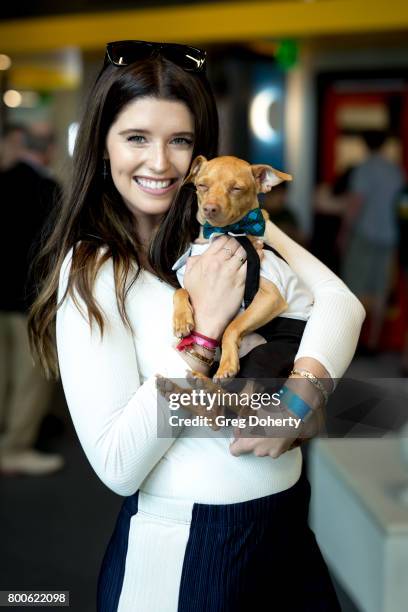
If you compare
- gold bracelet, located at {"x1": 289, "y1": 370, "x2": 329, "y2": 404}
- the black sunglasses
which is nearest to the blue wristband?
gold bracelet, located at {"x1": 289, "y1": 370, "x2": 329, "y2": 404}

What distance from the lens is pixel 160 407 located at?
1.05 meters

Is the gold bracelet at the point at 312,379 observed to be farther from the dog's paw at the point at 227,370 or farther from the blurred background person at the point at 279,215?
the blurred background person at the point at 279,215

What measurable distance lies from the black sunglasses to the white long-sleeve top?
311 mm

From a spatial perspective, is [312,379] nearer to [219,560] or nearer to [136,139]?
[219,560]

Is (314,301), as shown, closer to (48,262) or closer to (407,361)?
(48,262)

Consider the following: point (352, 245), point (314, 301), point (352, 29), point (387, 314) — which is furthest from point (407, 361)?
point (314, 301)

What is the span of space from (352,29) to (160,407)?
4791 millimetres

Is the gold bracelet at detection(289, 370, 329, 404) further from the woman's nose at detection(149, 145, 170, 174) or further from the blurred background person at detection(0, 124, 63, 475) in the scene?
the blurred background person at detection(0, 124, 63, 475)

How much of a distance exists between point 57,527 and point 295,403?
2.36 metres

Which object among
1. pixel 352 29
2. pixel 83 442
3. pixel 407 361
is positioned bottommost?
pixel 407 361

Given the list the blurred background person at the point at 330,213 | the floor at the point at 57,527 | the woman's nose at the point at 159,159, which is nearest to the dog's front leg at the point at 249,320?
the woman's nose at the point at 159,159

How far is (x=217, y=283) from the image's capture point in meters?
1.10

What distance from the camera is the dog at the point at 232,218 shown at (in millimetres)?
1046

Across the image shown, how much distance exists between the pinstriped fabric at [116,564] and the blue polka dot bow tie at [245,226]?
437 mm
